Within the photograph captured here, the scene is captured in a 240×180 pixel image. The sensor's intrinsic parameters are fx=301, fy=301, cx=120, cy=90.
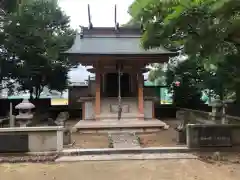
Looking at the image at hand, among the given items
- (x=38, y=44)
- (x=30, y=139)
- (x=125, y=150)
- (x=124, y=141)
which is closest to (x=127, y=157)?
(x=125, y=150)

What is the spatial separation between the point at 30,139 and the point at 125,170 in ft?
11.4

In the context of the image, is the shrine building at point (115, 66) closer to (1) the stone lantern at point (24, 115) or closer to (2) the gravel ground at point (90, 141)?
(2) the gravel ground at point (90, 141)

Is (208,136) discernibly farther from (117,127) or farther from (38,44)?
(38,44)

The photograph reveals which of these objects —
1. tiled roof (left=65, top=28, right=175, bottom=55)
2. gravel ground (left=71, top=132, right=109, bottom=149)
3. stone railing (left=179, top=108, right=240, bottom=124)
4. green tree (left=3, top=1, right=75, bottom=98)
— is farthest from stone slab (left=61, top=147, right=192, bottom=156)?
green tree (left=3, top=1, right=75, bottom=98)

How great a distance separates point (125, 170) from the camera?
7891mm

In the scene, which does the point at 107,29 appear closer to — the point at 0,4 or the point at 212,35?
the point at 0,4

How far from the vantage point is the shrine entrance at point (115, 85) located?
18.2 m

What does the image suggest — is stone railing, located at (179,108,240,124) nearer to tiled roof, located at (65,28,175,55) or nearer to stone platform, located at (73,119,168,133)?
stone platform, located at (73,119,168,133)

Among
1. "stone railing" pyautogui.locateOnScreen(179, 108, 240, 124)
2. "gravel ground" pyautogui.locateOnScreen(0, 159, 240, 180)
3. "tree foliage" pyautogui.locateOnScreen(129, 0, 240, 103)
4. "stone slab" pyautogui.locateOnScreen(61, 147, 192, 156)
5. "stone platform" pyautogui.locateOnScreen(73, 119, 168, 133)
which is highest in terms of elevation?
"tree foliage" pyautogui.locateOnScreen(129, 0, 240, 103)

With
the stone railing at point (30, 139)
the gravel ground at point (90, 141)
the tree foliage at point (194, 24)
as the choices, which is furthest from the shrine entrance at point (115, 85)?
the stone railing at point (30, 139)

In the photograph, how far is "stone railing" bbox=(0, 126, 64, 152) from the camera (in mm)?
9422

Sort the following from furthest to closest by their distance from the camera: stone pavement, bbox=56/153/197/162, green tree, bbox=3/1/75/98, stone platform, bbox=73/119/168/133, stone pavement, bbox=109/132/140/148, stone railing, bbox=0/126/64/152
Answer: green tree, bbox=3/1/75/98 → stone platform, bbox=73/119/168/133 → stone pavement, bbox=109/132/140/148 → stone railing, bbox=0/126/64/152 → stone pavement, bbox=56/153/197/162

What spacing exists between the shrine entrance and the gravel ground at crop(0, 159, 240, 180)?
9537 mm

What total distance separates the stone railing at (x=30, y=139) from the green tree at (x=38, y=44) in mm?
11501
